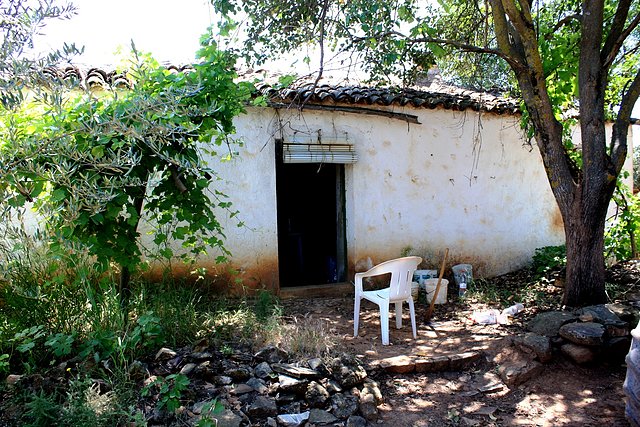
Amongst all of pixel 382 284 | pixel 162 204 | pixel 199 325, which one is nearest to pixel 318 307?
pixel 382 284

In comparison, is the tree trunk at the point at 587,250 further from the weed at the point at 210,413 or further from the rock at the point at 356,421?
the weed at the point at 210,413

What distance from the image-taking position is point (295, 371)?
361cm

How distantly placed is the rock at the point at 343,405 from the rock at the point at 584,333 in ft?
6.73

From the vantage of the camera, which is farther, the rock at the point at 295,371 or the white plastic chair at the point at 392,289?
the white plastic chair at the point at 392,289

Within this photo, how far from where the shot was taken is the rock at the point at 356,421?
3344 mm

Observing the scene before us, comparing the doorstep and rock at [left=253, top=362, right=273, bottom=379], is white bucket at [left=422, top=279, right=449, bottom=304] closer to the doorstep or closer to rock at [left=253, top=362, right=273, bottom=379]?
the doorstep

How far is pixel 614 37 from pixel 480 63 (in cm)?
202

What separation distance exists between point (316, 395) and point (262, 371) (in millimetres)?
453

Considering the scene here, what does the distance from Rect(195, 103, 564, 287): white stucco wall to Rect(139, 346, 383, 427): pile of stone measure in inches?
104

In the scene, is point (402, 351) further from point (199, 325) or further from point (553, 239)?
point (553, 239)

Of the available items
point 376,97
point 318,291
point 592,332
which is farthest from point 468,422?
point 376,97

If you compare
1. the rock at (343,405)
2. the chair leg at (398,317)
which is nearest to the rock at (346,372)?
the rock at (343,405)

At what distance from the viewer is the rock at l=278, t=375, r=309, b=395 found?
349cm

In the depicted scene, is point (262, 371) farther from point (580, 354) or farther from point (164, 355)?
point (580, 354)
